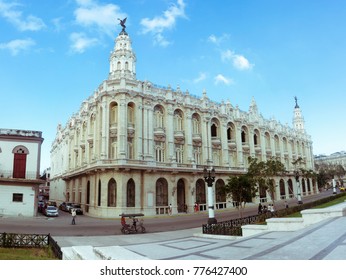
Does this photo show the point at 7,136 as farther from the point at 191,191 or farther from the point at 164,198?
the point at 191,191

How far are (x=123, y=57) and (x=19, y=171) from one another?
65.8 feet

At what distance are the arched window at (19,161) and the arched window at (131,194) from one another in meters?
11.5

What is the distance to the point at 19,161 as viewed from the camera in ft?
99.0

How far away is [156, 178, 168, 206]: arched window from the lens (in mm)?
35359

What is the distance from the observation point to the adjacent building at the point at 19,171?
29.2 meters

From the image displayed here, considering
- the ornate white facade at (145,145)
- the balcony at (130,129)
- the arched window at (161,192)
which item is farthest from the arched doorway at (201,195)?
the balcony at (130,129)

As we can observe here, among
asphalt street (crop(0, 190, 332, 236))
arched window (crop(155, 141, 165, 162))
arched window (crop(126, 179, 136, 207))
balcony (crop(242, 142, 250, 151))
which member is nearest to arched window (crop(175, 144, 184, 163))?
arched window (crop(155, 141, 165, 162))

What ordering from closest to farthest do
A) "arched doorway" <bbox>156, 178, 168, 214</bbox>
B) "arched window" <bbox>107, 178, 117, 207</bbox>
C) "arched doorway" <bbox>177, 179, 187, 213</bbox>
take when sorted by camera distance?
"arched window" <bbox>107, 178, 117, 207</bbox> < "arched doorway" <bbox>156, 178, 168, 214</bbox> < "arched doorway" <bbox>177, 179, 187, 213</bbox>

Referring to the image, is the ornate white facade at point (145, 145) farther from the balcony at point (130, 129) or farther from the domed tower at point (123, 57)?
the domed tower at point (123, 57)

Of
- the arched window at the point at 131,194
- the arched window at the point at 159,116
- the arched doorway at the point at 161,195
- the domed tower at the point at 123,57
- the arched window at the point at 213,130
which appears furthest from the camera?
the arched window at the point at 213,130

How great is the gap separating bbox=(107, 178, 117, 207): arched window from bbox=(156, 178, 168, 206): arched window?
5.61 m

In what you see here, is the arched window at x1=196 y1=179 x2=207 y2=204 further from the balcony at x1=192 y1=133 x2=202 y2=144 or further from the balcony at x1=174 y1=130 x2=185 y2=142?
the balcony at x1=174 y1=130 x2=185 y2=142
